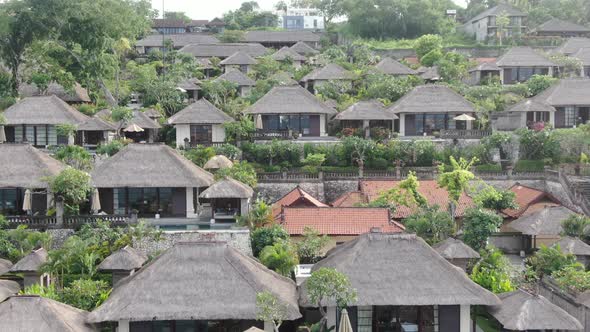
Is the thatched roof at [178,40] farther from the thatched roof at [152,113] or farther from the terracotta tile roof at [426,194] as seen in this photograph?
the terracotta tile roof at [426,194]

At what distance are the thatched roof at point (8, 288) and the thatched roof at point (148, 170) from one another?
23.2 ft

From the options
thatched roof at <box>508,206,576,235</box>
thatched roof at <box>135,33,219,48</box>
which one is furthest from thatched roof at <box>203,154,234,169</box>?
thatched roof at <box>135,33,219,48</box>

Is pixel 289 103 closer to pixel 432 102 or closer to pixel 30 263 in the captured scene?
pixel 432 102

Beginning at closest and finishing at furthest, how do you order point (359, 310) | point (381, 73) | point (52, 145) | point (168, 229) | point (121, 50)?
1. point (359, 310)
2. point (168, 229)
3. point (52, 145)
4. point (381, 73)
5. point (121, 50)

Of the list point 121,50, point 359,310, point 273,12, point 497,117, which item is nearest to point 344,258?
point 359,310

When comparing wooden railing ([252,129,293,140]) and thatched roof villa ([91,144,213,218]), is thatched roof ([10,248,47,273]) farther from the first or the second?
wooden railing ([252,129,293,140])

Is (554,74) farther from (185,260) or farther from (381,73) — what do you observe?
(185,260)

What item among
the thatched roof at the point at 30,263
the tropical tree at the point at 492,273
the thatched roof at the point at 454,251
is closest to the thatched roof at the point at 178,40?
the thatched roof at the point at 30,263

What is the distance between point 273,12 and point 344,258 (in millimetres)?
85425

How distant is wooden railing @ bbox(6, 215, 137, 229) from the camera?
31.0 meters

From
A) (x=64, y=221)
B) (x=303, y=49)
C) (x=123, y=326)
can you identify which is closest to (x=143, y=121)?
(x=64, y=221)

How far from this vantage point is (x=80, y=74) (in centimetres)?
5244

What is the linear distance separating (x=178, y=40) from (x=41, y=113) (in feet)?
132

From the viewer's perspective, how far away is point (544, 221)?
114 feet
